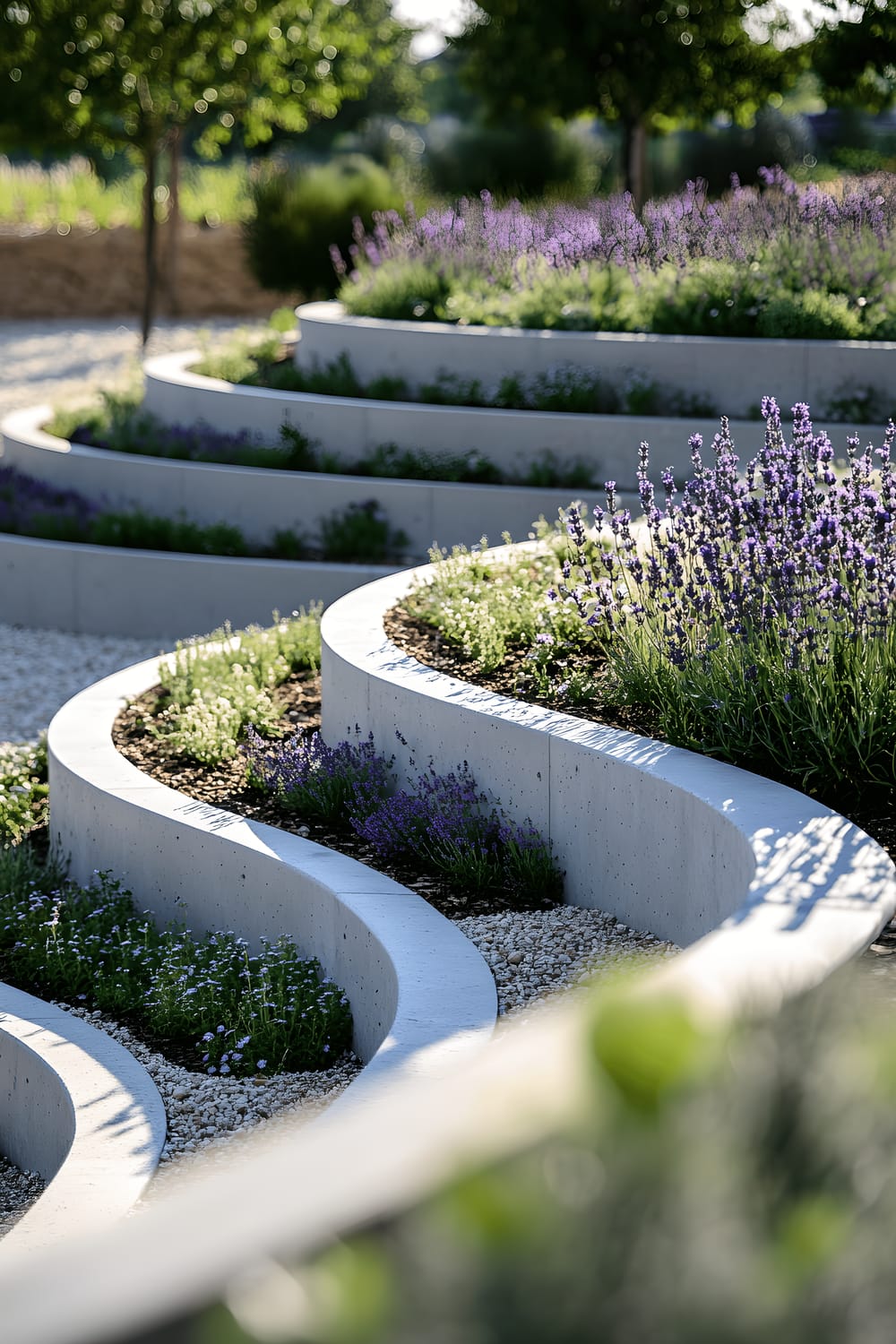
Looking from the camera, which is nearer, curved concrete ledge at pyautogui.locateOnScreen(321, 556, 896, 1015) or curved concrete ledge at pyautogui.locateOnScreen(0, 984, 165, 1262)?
curved concrete ledge at pyautogui.locateOnScreen(321, 556, 896, 1015)

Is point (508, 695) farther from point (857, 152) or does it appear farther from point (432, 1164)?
point (857, 152)

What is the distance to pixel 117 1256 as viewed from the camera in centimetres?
99

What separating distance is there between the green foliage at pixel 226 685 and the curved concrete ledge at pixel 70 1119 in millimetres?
1229

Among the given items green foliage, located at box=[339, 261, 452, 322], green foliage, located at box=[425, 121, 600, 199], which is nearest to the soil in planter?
green foliage, located at box=[339, 261, 452, 322]

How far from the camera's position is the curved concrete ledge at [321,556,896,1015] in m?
2.59

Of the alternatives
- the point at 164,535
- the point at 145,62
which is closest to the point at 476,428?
the point at 164,535

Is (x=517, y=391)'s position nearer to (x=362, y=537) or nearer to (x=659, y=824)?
(x=362, y=537)

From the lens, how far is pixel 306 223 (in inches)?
678

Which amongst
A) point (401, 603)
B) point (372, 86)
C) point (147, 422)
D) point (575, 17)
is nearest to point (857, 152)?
point (372, 86)

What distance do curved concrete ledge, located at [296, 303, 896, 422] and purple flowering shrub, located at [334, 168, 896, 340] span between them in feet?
0.67

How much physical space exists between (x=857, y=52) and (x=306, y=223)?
20.7 ft

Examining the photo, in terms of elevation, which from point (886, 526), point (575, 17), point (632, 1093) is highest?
point (575, 17)

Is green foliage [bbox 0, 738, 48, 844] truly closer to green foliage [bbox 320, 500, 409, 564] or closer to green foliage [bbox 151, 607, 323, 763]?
green foliage [bbox 151, 607, 323, 763]

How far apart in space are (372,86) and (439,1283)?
4076cm
